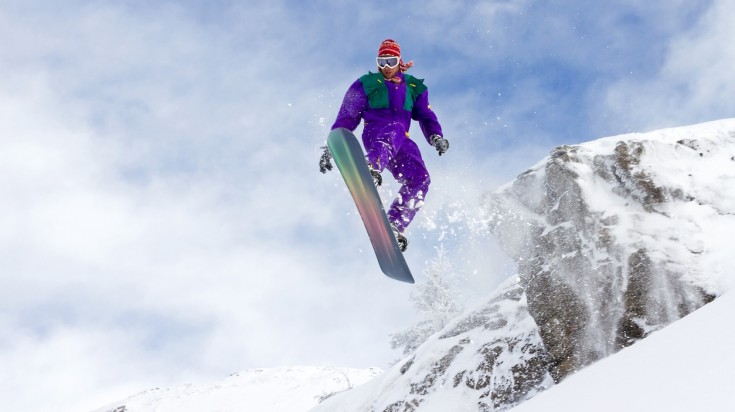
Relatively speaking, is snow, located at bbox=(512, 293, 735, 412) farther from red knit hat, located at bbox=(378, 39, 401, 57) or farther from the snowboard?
red knit hat, located at bbox=(378, 39, 401, 57)

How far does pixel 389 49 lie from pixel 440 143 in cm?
133

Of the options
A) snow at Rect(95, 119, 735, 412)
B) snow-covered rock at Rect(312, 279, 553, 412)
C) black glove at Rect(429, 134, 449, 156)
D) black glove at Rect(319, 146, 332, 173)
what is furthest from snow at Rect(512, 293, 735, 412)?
snow-covered rock at Rect(312, 279, 553, 412)

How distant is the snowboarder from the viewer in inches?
267

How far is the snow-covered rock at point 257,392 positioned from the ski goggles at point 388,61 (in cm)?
1734

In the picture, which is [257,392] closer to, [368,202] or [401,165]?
[401,165]

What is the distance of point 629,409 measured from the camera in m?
2.43

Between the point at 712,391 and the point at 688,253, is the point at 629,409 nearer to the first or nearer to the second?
the point at 712,391

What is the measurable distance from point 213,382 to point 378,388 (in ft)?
53.4

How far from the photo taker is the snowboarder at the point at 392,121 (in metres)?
6.78

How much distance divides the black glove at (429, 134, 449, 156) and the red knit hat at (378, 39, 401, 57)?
1136 mm

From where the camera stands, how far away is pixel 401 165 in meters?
7.04

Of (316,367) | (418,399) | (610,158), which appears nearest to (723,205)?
(610,158)

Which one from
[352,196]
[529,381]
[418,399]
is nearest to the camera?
[352,196]

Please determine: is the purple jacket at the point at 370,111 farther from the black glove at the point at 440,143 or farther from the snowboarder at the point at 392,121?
the black glove at the point at 440,143
